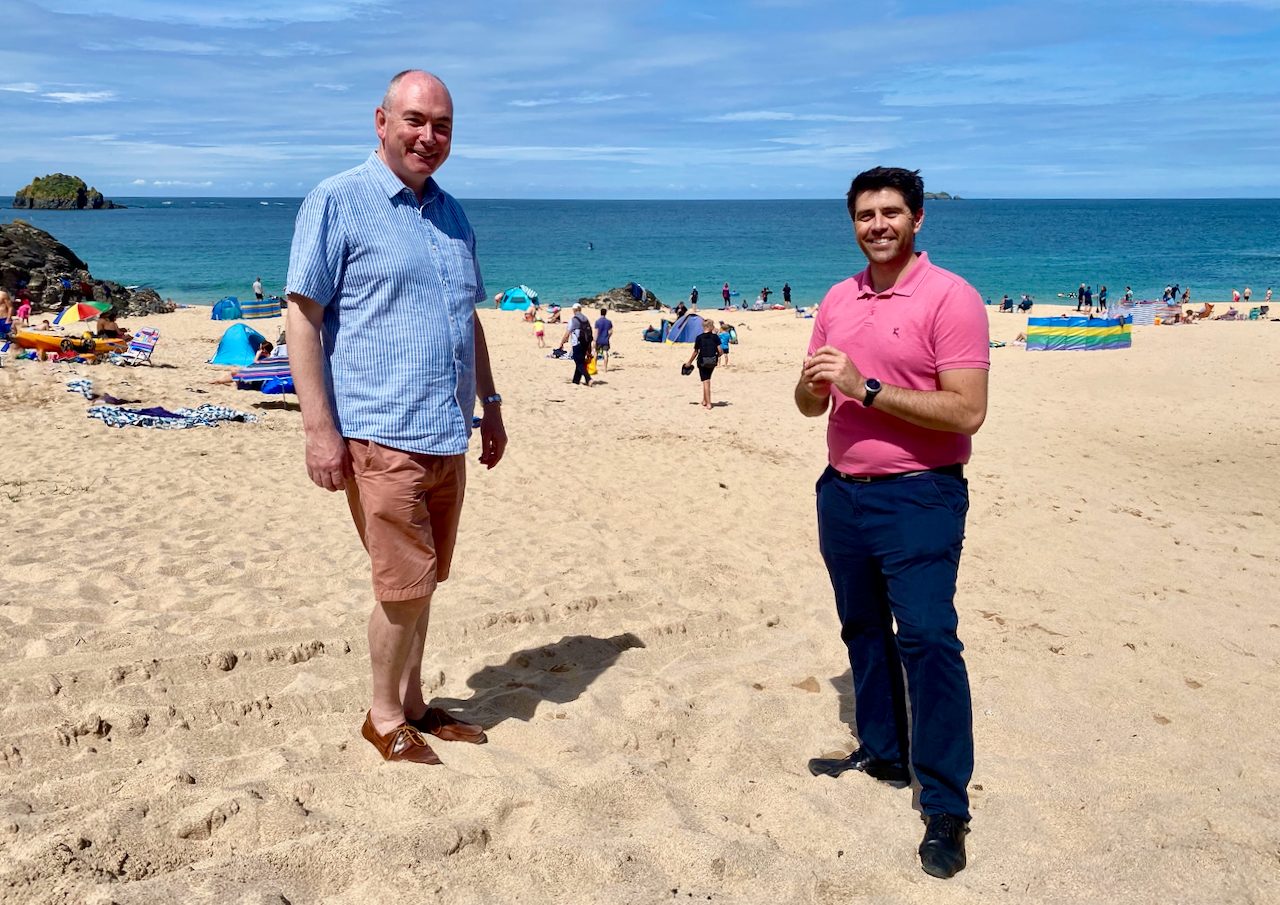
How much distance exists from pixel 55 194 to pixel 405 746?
18474cm

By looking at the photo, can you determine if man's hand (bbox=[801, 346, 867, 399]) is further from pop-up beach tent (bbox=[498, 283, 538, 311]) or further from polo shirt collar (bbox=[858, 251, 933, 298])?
pop-up beach tent (bbox=[498, 283, 538, 311])

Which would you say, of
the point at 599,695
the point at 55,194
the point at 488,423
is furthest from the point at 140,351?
the point at 55,194

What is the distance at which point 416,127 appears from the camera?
116 inches

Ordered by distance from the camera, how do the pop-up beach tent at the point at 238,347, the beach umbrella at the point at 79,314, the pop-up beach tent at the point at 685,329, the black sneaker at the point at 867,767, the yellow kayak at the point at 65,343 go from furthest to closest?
the pop-up beach tent at the point at 685,329 → the beach umbrella at the point at 79,314 → the pop-up beach tent at the point at 238,347 → the yellow kayak at the point at 65,343 → the black sneaker at the point at 867,767

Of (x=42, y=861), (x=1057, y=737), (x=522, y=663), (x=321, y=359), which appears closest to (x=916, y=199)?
(x=321, y=359)

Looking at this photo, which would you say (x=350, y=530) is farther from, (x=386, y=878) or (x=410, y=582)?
(x=386, y=878)

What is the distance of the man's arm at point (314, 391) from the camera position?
114 inches

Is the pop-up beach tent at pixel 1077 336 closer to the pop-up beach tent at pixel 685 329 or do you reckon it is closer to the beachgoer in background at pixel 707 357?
the pop-up beach tent at pixel 685 329

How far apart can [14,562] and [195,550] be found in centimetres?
88

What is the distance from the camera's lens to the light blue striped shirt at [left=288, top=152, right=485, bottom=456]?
2.90m

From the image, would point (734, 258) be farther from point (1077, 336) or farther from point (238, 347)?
point (238, 347)

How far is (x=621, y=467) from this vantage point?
9188mm

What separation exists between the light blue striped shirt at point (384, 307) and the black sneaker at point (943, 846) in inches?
71.4

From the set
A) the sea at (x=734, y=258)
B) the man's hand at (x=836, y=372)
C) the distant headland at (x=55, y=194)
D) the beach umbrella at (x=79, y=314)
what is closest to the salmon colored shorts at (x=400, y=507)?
the man's hand at (x=836, y=372)
